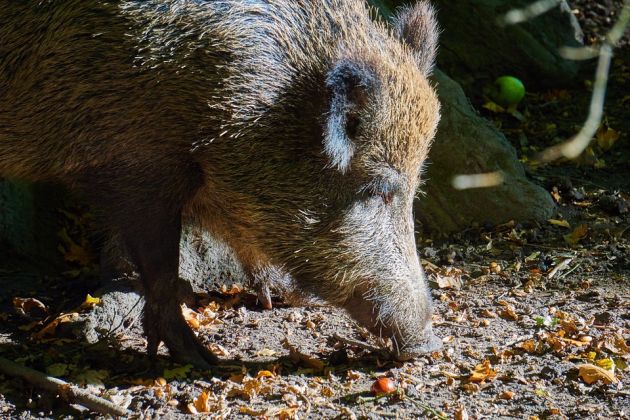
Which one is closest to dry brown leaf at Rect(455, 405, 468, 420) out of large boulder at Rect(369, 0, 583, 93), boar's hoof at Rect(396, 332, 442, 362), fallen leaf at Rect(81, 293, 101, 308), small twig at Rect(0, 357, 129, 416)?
boar's hoof at Rect(396, 332, 442, 362)

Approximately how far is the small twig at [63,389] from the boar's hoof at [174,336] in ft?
2.01

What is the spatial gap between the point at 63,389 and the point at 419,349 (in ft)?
6.09

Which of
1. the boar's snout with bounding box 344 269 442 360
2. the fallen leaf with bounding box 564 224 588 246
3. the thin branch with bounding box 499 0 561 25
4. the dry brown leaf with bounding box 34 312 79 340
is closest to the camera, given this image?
the boar's snout with bounding box 344 269 442 360

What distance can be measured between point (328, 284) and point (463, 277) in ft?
4.97

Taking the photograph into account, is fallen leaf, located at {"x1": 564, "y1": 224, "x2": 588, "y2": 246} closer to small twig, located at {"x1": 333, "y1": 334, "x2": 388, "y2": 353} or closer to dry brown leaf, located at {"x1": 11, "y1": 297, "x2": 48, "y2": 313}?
small twig, located at {"x1": 333, "y1": 334, "x2": 388, "y2": 353}

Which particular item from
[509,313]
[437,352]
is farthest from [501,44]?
[437,352]

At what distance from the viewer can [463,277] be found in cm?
614

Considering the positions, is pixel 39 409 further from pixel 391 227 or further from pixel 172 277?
pixel 391 227

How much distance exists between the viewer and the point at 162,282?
488cm

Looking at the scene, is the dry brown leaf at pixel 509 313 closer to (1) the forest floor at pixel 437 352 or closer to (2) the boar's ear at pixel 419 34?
(1) the forest floor at pixel 437 352

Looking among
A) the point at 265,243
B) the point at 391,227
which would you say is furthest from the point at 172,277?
the point at 391,227

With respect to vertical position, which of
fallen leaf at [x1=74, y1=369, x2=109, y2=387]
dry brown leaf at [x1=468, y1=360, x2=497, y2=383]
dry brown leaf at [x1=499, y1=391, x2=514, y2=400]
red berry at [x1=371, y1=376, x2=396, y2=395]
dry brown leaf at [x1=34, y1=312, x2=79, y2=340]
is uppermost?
dry brown leaf at [x1=34, y1=312, x2=79, y2=340]

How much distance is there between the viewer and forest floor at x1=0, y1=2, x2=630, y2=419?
14.4 ft

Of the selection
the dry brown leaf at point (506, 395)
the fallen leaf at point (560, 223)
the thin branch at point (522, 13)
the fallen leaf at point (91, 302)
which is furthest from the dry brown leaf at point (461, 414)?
the thin branch at point (522, 13)
